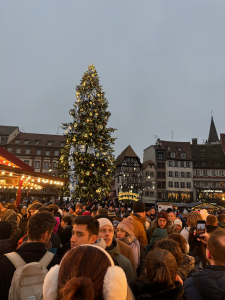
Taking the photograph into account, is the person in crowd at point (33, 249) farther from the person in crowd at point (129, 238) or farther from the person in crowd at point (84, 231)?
the person in crowd at point (129, 238)

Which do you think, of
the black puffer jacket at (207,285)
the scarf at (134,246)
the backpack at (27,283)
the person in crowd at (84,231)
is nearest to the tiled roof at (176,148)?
the scarf at (134,246)

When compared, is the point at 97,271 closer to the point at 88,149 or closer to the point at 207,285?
the point at 207,285

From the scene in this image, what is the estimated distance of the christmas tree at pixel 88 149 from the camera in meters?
19.5

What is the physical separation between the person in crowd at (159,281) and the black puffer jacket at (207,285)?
339 millimetres

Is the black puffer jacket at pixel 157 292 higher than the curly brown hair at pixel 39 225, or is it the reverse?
the curly brown hair at pixel 39 225

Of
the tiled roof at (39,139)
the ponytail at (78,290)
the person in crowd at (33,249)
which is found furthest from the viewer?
the tiled roof at (39,139)

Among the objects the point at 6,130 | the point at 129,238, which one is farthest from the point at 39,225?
the point at 6,130

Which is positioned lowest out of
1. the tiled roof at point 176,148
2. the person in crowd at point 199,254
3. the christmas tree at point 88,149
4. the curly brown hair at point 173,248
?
the person in crowd at point 199,254

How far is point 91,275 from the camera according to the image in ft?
4.44

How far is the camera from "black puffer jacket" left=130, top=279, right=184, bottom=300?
2008 mm

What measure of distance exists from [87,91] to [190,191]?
4429 cm

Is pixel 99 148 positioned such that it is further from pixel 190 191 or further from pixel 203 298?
pixel 190 191

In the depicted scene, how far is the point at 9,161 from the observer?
12.4m

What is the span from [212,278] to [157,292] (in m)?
0.68
